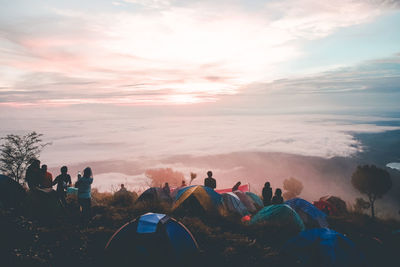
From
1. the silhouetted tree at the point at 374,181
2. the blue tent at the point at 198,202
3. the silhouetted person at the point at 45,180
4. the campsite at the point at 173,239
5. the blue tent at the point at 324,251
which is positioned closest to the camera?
the campsite at the point at 173,239

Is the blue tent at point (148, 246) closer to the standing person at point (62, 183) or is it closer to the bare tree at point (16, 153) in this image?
the standing person at point (62, 183)

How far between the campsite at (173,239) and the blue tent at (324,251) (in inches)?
1.0

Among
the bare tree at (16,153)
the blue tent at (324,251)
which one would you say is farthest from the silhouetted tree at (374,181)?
the bare tree at (16,153)

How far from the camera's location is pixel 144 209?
11461 mm

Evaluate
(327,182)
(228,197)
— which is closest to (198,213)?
(228,197)

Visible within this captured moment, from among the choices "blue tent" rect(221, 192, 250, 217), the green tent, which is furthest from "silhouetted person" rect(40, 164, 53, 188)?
the green tent

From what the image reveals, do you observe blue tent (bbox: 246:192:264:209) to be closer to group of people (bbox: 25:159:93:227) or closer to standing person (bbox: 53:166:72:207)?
group of people (bbox: 25:159:93:227)

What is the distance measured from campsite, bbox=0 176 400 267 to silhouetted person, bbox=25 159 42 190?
1.11ft

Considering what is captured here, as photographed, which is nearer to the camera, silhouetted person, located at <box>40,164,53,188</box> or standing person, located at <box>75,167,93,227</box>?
standing person, located at <box>75,167,93,227</box>

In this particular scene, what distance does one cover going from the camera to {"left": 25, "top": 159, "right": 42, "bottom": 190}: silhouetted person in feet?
31.2

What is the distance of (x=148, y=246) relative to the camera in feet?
23.9

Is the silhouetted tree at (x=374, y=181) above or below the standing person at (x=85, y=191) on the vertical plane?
below

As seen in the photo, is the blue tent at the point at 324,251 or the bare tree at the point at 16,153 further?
the bare tree at the point at 16,153

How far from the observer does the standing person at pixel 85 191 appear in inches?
364
